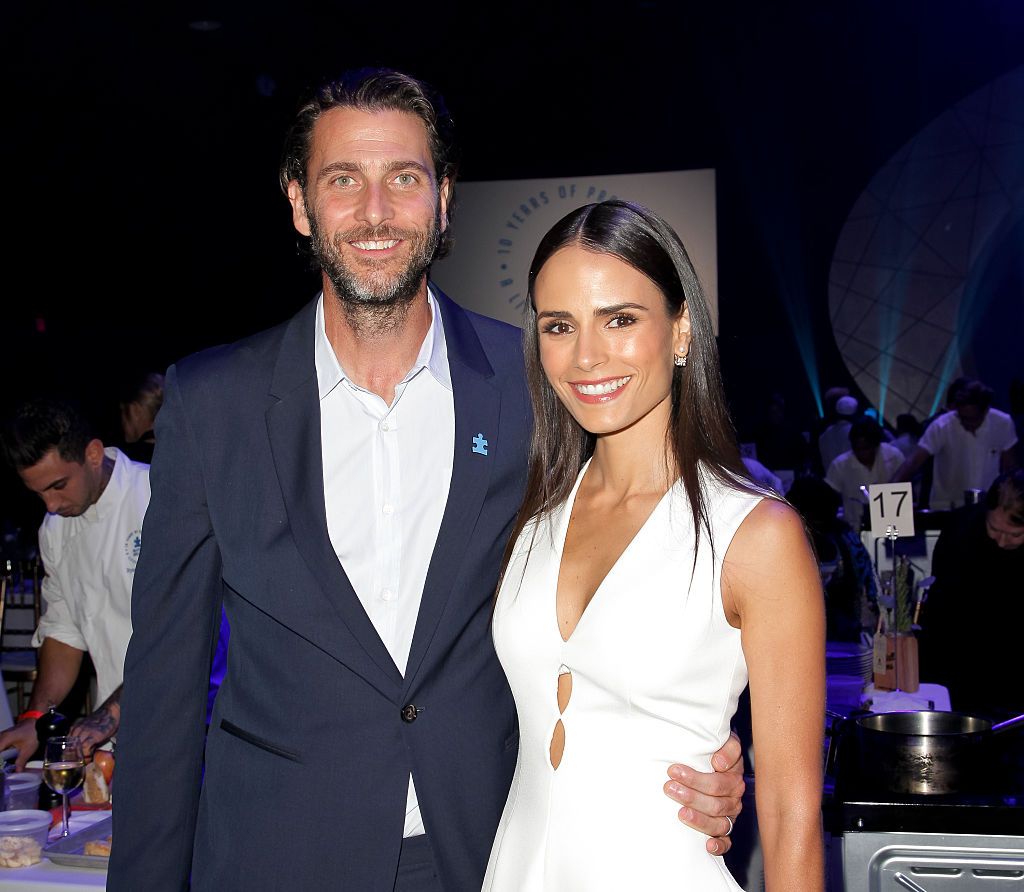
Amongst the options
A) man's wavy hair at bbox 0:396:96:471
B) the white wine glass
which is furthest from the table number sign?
man's wavy hair at bbox 0:396:96:471

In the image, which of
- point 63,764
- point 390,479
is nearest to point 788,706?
point 390,479

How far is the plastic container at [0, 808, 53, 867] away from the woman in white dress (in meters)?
1.06

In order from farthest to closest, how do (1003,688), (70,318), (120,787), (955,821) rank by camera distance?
(70,318)
(1003,688)
(955,821)
(120,787)

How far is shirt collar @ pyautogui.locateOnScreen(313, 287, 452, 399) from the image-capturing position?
1.70 m

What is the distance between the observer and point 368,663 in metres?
1.53

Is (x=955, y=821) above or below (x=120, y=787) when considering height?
below

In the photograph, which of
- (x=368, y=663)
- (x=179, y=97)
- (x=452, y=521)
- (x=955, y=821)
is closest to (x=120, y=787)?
(x=368, y=663)

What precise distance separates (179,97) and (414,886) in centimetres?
828

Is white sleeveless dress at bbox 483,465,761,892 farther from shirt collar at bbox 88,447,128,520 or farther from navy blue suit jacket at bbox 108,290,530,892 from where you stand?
shirt collar at bbox 88,447,128,520

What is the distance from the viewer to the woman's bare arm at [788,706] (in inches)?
54.4

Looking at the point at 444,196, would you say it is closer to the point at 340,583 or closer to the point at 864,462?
the point at 340,583

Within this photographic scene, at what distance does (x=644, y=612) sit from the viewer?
1.50 meters

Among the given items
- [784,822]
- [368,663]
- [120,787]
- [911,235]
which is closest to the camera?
[784,822]

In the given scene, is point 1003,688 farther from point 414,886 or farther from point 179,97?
point 179,97
